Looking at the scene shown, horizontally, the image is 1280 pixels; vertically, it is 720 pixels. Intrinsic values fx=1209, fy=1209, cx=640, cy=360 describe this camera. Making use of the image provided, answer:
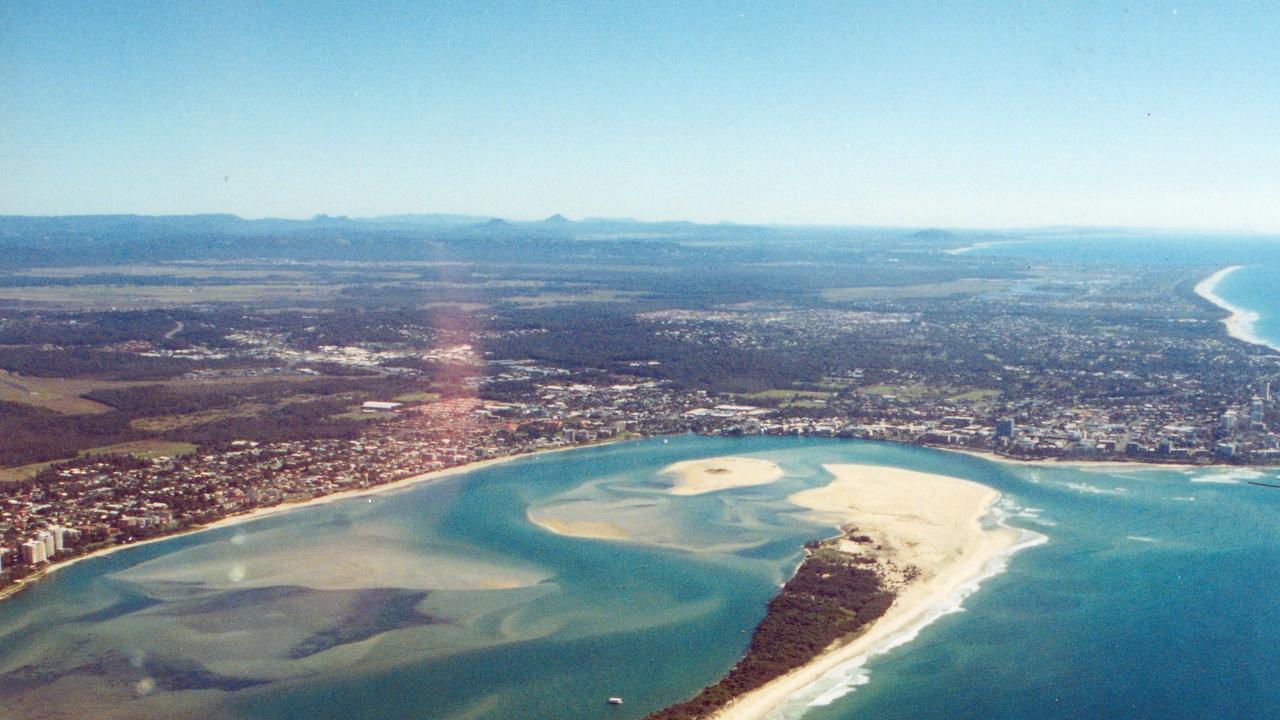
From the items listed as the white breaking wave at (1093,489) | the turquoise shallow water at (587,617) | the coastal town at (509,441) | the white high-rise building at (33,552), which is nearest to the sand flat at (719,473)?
the turquoise shallow water at (587,617)

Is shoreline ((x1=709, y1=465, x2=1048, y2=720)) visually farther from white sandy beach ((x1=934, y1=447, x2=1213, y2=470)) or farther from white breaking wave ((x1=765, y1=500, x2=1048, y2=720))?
white sandy beach ((x1=934, y1=447, x2=1213, y2=470))

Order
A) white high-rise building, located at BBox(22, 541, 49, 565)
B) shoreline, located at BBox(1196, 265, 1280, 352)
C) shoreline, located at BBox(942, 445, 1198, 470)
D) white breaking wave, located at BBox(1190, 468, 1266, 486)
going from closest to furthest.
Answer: white high-rise building, located at BBox(22, 541, 49, 565) < white breaking wave, located at BBox(1190, 468, 1266, 486) < shoreline, located at BBox(942, 445, 1198, 470) < shoreline, located at BBox(1196, 265, 1280, 352)

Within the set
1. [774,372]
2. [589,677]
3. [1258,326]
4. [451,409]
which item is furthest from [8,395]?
[1258,326]

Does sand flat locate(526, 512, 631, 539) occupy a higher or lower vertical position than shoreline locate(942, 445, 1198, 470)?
lower

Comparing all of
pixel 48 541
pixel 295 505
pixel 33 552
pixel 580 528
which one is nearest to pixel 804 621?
pixel 580 528

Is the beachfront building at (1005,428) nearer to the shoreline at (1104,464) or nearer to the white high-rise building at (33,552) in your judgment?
the shoreline at (1104,464)

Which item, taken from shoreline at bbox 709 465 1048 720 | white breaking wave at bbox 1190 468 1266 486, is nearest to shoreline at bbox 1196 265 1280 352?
white breaking wave at bbox 1190 468 1266 486

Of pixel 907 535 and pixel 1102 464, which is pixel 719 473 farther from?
pixel 1102 464

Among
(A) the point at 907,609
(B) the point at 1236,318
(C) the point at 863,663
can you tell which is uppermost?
(B) the point at 1236,318
